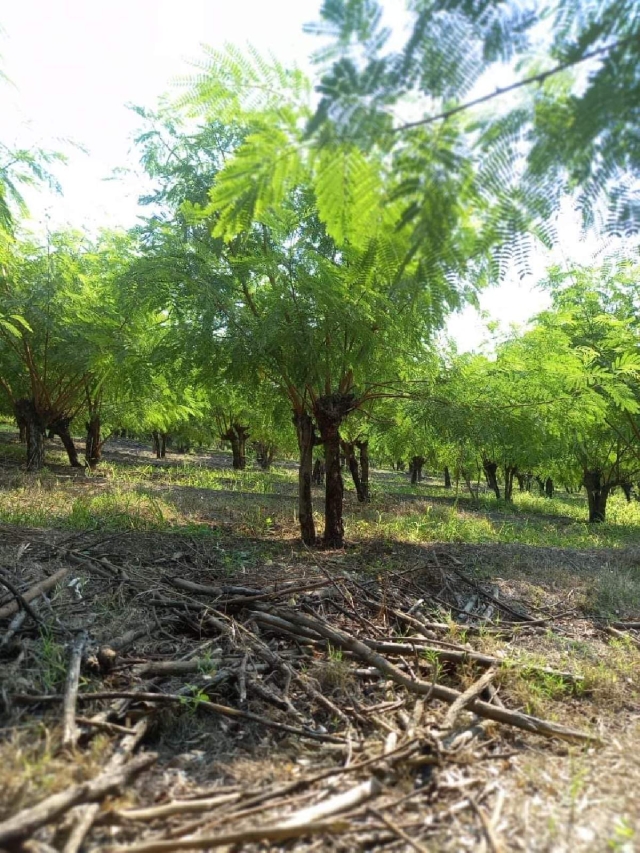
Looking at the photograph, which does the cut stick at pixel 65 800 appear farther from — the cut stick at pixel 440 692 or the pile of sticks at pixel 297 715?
the cut stick at pixel 440 692

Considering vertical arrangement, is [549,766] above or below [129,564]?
below

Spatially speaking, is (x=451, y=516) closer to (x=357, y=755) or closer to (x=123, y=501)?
(x=123, y=501)

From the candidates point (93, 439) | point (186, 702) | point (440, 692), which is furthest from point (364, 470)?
point (186, 702)

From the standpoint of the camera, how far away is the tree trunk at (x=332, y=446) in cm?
747

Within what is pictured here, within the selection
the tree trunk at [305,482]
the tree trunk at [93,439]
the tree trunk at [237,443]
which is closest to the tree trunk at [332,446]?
the tree trunk at [305,482]

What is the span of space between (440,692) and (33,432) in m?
14.0

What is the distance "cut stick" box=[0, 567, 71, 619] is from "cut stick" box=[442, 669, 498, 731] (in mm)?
2802

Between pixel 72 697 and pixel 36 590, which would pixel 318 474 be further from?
pixel 72 697

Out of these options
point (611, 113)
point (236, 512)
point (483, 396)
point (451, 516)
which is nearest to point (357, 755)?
point (611, 113)

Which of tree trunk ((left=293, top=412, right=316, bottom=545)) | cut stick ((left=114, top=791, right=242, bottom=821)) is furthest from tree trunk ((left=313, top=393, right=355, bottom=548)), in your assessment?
cut stick ((left=114, top=791, right=242, bottom=821))

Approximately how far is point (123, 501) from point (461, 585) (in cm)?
632

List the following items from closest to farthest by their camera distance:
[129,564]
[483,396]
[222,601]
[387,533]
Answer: [222,601]
[129,564]
[483,396]
[387,533]

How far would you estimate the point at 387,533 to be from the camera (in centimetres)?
893

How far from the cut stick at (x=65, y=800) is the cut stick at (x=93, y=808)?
3 centimetres
